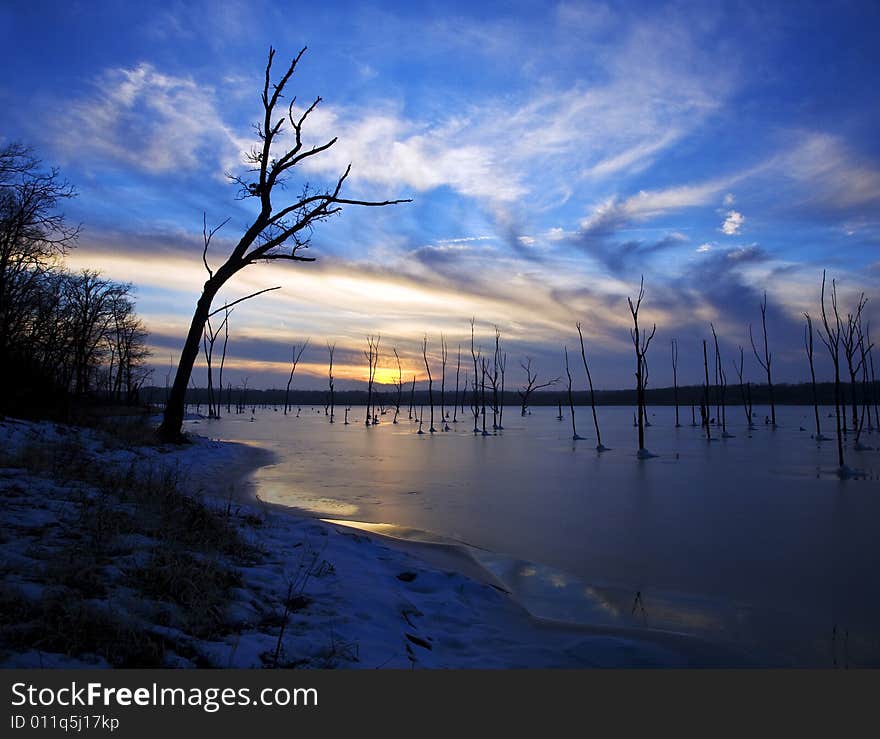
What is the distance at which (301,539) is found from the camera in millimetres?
5262

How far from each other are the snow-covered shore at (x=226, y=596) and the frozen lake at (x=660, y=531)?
0.65 meters

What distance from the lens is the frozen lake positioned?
4.56 m

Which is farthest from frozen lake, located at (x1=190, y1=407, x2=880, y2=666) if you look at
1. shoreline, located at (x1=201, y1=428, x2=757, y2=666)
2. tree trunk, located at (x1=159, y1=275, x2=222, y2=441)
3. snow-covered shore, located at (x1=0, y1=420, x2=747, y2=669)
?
tree trunk, located at (x1=159, y1=275, x2=222, y2=441)

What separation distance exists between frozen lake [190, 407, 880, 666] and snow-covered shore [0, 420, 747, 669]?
25.7 inches

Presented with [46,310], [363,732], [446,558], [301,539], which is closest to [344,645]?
[363,732]

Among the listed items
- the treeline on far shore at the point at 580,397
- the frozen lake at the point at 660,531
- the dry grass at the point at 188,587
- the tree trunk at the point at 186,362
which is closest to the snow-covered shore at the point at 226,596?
the dry grass at the point at 188,587

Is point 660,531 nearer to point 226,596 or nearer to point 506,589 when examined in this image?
point 506,589

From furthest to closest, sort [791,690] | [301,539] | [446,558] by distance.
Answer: [446,558]
[301,539]
[791,690]

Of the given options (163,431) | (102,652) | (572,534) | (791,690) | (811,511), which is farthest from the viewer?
(163,431)

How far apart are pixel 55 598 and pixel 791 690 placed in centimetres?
382

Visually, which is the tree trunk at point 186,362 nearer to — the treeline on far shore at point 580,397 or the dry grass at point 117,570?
Result: the dry grass at point 117,570

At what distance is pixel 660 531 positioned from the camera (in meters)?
7.85

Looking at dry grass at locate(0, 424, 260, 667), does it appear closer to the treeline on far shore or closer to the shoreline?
the shoreline

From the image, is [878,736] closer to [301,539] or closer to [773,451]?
[301,539]
